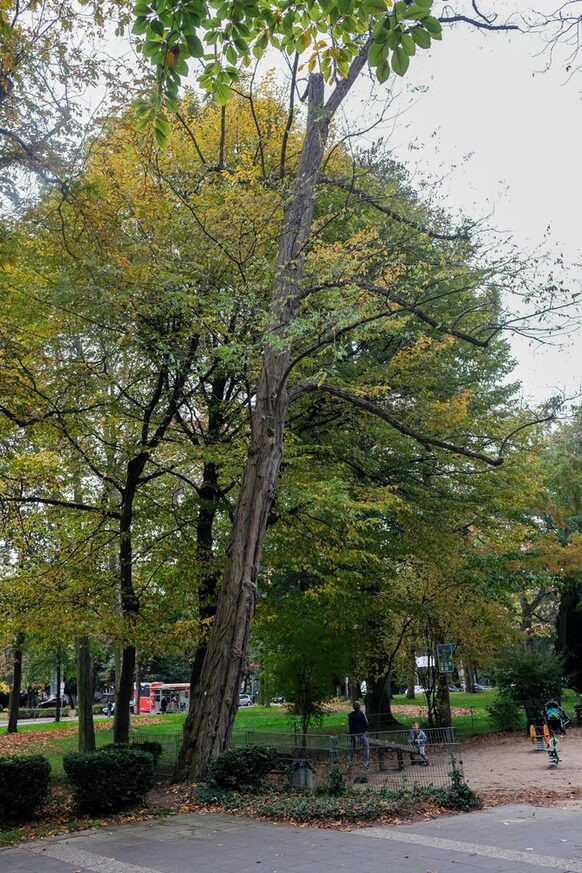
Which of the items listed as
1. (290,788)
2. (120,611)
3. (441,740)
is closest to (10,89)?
(120,611)

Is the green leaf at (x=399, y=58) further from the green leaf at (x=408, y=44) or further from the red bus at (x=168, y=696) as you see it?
the red bus at (x=168, y=696)

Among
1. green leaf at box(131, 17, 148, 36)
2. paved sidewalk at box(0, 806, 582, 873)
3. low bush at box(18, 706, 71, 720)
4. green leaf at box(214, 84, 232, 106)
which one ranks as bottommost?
low bush at box(18, 706, 71, 720)

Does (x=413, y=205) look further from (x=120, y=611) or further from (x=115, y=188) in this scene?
(x=120, y=611)

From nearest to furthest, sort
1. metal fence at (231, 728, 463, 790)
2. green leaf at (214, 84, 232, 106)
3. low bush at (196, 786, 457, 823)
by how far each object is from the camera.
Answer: green leaf at (214, 84, 232, 106) → low bush at (196, 786, 457, 823) → metal fence at (231, 728, 463, 790)

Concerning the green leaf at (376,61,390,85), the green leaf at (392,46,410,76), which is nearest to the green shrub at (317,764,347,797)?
the green leaf at (376,61,390,85)

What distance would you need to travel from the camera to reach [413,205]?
690 inches

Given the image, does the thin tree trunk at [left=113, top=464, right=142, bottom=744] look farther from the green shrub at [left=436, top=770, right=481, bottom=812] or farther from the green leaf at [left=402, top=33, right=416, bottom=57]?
the green leaf at [left=402, top=33, right=416, bottom=57]

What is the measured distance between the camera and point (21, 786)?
10.3 metres

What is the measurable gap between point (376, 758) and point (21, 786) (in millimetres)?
6424

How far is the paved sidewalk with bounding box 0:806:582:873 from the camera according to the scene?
24.6ft

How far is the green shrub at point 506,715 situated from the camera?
2714 cm

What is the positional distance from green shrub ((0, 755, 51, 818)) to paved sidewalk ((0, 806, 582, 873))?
1.20 m

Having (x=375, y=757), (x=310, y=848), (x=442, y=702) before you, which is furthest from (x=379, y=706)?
(x=310, y=848)

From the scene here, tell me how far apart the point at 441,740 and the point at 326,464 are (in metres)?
6.67
